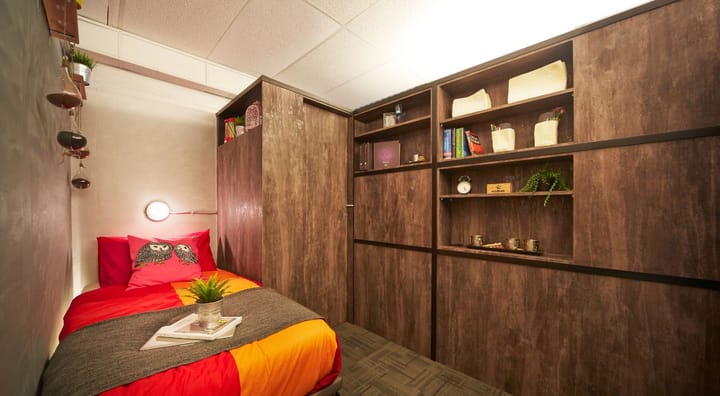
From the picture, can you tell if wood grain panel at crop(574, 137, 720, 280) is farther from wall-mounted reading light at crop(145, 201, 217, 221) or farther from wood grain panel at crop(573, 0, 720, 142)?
wall-mounted reading light at crop(145, 201, 217, 221)

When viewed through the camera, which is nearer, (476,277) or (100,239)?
(476,277)

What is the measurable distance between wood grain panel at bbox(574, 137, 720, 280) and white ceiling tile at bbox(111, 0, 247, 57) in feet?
9.11

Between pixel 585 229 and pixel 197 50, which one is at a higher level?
pixel 197 50

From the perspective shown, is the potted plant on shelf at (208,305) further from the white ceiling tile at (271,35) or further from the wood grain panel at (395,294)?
the white ceiling tile at (271,35)

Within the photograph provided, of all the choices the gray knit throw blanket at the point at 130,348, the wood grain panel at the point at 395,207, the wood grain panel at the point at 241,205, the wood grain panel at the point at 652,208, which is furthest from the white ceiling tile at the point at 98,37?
the wood grain panel at the point at 652,208

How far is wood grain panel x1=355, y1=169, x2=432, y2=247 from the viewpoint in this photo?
2.34 meters

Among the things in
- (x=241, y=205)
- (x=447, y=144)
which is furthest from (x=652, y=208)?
(x=241, y=205)

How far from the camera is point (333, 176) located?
9.19 ft

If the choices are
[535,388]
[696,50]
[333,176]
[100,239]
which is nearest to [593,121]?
[696,50]

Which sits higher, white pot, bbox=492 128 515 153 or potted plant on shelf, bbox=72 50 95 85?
potted plant on shelf, bbox=72 50 95 85

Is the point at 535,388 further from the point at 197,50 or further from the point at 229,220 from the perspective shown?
the point at 197,50

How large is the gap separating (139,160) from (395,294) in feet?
9.52

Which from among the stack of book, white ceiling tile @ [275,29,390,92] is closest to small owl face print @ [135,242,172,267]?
the stack of book

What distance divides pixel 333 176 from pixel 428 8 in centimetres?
172
